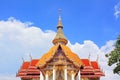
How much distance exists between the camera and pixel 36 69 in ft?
148

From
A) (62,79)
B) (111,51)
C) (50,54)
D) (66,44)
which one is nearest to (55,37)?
(66,44)

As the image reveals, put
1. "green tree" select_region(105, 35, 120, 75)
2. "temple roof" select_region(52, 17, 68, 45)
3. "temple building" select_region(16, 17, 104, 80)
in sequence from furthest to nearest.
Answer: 1. "temple roof" select_region(52, 17, 68, 45)
2. "temple building" select_region(16, 17, 104, 80)
3. "green tree" select_region(105, 35, 120, 75)

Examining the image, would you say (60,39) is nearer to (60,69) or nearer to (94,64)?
(60,69)

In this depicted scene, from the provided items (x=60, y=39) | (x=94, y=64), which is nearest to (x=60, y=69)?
(x=60, y=39)

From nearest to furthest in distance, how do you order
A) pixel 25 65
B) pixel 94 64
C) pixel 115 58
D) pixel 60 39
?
pixel 115 58, pixel 60 39, pixel 25 65, pixel 94 64

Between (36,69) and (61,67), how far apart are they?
193 inches

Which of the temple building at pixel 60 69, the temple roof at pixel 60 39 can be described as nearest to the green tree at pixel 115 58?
the temple building at pixel 60 69

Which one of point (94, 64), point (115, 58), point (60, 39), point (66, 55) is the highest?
point (60, 39)

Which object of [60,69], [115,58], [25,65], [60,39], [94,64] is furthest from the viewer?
[94,64]

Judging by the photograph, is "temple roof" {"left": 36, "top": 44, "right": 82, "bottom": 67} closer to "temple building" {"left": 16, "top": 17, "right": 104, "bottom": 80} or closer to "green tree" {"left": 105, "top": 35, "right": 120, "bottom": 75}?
"temple building" {"left": 16, "top": 17, "right": 104, "bottom": 80}

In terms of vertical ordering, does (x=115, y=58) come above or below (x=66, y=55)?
below

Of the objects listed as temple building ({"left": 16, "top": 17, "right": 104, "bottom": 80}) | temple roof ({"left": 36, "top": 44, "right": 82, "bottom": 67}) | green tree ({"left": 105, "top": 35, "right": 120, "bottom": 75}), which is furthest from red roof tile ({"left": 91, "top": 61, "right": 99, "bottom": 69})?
green tree ({"left": 105, "top": 35, "right": 120, "bottom": 75})

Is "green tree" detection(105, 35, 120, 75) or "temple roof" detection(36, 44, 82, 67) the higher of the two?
"temple roof" detection(36, 44, 82, 67)

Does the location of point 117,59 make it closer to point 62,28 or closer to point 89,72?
point 89,72
